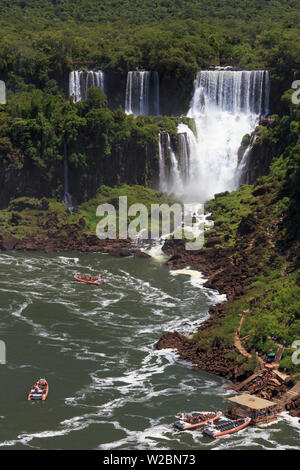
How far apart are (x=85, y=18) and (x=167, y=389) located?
12711cm

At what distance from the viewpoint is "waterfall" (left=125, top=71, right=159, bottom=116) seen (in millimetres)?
118562

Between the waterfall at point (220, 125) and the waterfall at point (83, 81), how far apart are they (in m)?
14.3

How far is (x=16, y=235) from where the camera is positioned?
309ft

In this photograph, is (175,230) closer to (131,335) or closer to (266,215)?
(266,215)

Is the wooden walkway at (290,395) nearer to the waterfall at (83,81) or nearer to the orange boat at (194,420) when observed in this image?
the orange boat at (194,420)

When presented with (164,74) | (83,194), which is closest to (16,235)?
(83,194)

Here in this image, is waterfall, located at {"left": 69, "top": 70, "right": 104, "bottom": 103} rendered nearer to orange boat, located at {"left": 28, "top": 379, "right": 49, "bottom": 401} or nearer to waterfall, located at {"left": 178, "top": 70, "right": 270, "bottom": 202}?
waterfall, located at {"left": 178, "top": 70, "right": 270, "bottom": 202}
